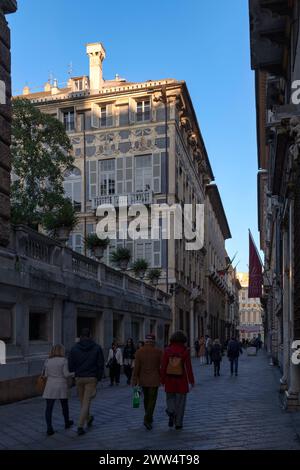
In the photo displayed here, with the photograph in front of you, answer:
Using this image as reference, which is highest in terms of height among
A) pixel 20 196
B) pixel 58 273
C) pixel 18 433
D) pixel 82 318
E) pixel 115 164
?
pixel 115 164

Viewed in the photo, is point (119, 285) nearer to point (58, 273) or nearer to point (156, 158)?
point (58, 273)

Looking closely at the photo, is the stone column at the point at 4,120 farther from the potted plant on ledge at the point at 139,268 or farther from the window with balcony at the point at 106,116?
the window with balcony at the point at 106,116

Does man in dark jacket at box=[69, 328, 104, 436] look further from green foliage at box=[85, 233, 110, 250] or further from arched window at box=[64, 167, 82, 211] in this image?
arched window at box=[64, 167, 82, 211]

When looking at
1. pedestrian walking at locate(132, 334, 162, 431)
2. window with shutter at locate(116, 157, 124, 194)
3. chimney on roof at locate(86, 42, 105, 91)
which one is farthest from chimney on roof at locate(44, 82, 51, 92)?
pedestrian walking at locate(132, 334, 162, 431)

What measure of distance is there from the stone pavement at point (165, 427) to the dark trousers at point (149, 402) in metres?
0.19

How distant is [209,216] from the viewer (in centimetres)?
6506

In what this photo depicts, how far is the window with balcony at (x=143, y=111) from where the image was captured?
41.7 m

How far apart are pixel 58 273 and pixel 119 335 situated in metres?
8.74

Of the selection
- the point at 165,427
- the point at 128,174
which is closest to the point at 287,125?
the point at 165,427

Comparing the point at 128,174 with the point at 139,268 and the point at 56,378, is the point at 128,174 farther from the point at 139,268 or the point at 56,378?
the point at 56,378

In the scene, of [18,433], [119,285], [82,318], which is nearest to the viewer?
[18,433]
